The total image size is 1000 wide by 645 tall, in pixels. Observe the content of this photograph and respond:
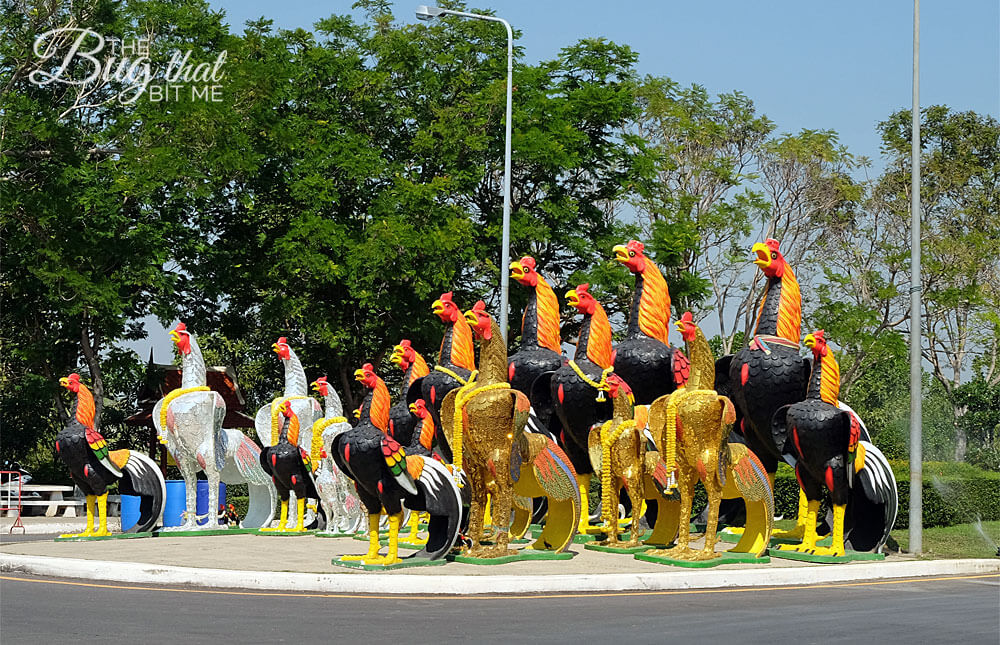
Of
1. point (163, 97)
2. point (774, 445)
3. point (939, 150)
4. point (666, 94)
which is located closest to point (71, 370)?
point (163, 97)

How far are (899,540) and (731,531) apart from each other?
3.22 m

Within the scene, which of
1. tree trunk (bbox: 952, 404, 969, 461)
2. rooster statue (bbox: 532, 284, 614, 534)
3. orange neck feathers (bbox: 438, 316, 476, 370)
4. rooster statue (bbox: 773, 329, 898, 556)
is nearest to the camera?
rooster statue (bbox: 773, 329, 898, 556)

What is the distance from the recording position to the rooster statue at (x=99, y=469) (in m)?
19.7

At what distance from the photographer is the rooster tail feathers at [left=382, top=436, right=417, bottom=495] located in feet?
46.4

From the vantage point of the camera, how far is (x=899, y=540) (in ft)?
65.4

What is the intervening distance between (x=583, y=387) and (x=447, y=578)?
19.5ft

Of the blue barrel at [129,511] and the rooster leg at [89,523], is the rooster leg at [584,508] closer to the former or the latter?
the blue barrel at [129,511]

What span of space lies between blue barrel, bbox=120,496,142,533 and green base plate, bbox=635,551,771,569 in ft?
32.8

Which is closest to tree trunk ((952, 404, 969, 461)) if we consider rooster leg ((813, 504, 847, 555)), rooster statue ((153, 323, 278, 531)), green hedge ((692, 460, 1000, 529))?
green hedge ((692, 460, 1000, 529))

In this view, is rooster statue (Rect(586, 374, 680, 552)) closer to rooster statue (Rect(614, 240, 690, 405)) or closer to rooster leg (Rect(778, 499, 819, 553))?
rooster statue (Rect(614, 240, 690, 405))

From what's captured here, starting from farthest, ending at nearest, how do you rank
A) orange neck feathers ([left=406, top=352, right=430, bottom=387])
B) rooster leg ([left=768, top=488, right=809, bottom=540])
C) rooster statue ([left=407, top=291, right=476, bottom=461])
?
orange neck feathers ([left=406, top=352, right=430, bottom=387]), rooster statue ([left=407, top=291, right=476, bottom=461]), rooster leg ([left=768, top=488, right=809, bottom=540])

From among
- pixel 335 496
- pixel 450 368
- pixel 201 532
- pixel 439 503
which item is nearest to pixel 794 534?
pixel 439 503

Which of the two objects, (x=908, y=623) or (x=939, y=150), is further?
(x=939, y=150)

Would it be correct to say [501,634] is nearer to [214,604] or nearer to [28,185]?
[214,604]
